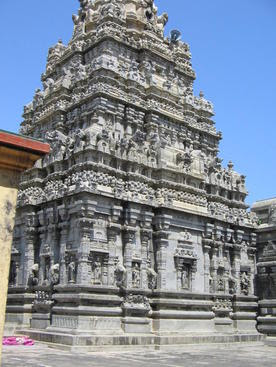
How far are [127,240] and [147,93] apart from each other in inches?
427

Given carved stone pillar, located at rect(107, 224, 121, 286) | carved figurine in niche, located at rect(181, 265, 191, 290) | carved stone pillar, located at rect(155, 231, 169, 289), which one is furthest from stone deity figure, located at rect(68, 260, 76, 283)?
carved figurine in niche, located at rect(181, 265, 191, 290)

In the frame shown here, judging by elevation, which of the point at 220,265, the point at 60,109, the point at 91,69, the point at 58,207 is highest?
the point at 91,69

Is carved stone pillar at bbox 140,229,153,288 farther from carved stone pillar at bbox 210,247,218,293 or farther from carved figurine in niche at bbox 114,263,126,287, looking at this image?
carved stone pillar at bbox 210,247,218,293

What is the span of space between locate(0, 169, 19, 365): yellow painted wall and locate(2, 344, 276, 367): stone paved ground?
10.7 metres

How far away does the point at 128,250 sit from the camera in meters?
24.3

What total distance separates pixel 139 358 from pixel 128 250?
638 cm

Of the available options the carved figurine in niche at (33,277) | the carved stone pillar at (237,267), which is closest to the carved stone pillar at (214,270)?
the carved stone pillar at (237,267)

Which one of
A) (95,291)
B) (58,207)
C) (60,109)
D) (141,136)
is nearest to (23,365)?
(95,291)

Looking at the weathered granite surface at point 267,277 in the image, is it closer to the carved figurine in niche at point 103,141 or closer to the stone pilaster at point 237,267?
the stone pilaster at point 237,267

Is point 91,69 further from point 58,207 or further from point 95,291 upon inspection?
point 95,291

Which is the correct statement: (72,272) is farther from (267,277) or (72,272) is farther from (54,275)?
(267,277)

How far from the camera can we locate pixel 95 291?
73.0ft

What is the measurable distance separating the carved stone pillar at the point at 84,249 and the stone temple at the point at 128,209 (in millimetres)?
51

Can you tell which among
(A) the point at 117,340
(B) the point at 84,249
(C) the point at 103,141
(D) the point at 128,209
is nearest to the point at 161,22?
(C) the point at 103,141
